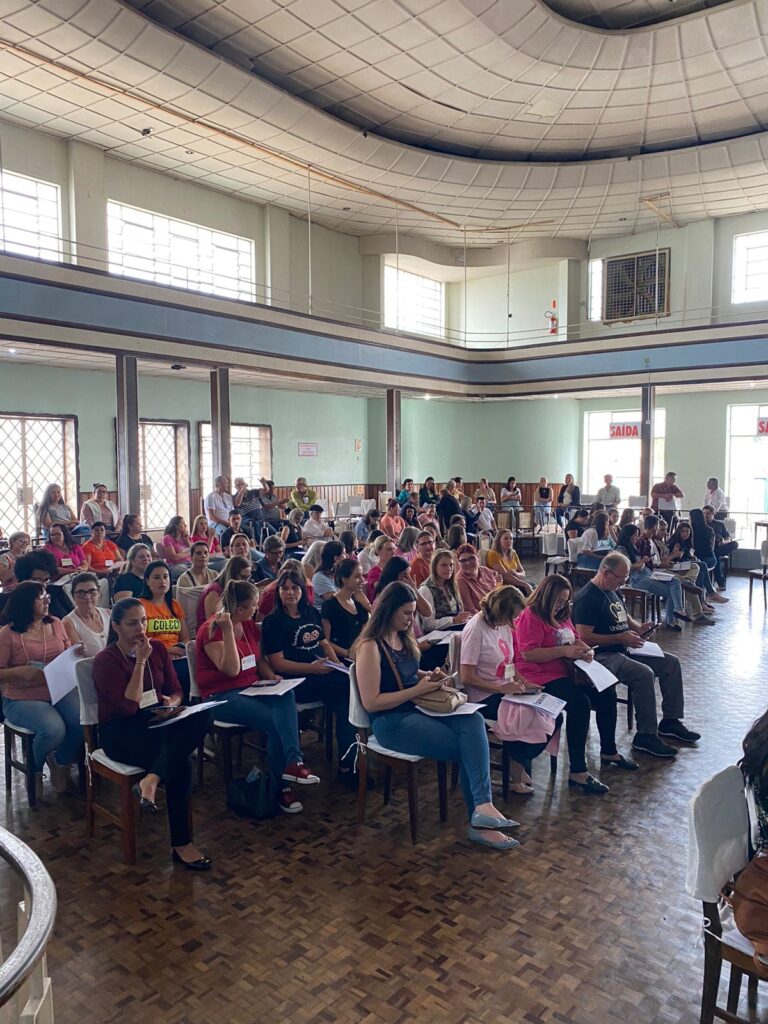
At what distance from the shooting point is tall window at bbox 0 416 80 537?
488 inches

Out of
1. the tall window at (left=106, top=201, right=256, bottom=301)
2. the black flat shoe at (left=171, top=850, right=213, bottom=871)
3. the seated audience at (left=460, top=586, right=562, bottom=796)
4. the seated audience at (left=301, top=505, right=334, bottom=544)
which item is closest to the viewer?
the black flat shoe at (left=171, top=850, right=213, bottom=871)

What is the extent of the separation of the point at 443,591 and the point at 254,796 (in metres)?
2.11

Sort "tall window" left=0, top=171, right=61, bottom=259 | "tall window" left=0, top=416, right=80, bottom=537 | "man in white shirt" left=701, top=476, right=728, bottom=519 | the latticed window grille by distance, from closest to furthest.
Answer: "tall window" left=0, top=171, right=61, bottom=259 → "man in white shirt" left=701, top=476, right=728, bottom=519 → "tall window" left=0, top=416, right=80, bottom=537 → the latticed window grille

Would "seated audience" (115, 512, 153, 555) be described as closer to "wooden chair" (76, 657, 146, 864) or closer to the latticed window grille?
"wooden chair" (76, 657, 146, 864)

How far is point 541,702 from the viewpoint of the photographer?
4012 millimetres

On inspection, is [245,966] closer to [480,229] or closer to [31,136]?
[31,136]

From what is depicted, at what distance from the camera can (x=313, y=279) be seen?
15.8 m

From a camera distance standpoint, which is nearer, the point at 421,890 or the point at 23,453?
the point at 421,890

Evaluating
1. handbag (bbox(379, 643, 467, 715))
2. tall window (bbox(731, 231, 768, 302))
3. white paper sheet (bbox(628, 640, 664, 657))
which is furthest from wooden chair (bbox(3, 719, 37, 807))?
tall window (bbox(731, 231, 768, 302))

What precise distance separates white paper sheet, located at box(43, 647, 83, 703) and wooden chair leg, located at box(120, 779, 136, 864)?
2.50 ft

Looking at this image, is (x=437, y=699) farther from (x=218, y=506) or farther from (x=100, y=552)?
(x=218, y=506)

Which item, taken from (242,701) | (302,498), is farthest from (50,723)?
(302,498)

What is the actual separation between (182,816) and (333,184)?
12.6 metres

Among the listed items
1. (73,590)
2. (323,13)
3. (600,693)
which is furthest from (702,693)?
(323,13)
